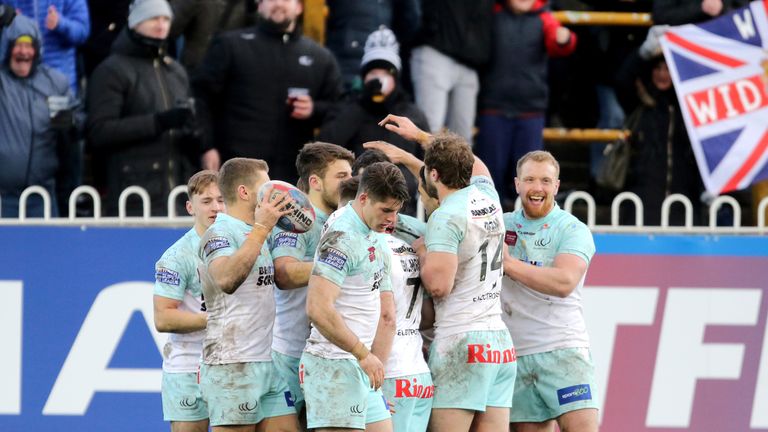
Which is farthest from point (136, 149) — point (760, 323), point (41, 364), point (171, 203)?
point (760, 323)

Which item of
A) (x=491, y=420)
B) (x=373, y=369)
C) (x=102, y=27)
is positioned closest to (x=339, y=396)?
(x=373, y=369)

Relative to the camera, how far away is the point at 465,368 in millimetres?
8195

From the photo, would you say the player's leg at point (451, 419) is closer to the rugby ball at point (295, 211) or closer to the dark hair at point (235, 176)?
the rugby ball at point (295, 211)

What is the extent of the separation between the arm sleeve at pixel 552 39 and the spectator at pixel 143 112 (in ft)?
10.2

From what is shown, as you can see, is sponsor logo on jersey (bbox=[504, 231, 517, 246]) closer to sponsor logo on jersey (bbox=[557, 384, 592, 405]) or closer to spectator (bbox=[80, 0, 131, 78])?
sponsor logo on jersey (bbox=[557, 384, 592, 405])

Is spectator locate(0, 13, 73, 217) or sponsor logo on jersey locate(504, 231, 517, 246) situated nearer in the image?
sponsor logo on jersey locate(504, 231, 517, 246)

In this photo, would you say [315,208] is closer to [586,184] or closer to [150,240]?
[150,240]

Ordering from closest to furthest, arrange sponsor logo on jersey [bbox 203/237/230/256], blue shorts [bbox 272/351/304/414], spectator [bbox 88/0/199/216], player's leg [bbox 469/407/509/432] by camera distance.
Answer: sponsor logo on jersey [bbox 203/237/230/256]
blue shorts [bbox 272/351/304/414]
player's leg [bbox 469/407/509/432]
spectator [bbox 88/0/199/216]

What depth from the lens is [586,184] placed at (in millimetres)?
13664

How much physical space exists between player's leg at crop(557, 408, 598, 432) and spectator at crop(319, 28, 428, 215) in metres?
2.92

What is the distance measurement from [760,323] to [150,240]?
4.55m

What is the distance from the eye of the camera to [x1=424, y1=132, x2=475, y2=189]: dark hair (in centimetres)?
810

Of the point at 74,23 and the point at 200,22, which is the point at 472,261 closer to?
the point at 74,23

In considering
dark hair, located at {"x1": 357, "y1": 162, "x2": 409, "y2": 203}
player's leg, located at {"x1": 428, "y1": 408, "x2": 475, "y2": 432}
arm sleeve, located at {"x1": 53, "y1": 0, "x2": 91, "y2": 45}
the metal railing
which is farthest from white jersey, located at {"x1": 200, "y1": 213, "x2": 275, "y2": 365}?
arm sleeve, located at {"x1": 53, "y1": 0, "x2": 91, "y2": 45}
